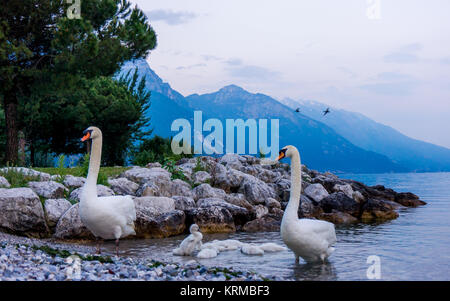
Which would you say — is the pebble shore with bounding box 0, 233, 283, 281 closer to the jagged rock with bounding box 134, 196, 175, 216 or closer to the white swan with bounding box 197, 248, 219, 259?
the white swan with bounding box 197, 248, 219, 259

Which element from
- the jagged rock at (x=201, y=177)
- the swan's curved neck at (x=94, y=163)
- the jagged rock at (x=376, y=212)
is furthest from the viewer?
the jagged rock at (x=376, y=212)

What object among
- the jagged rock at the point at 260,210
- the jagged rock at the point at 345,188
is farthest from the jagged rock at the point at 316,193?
the jagged rock at the point at 260,210

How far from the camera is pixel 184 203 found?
14.8m

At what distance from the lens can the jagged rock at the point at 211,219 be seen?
13.7 m

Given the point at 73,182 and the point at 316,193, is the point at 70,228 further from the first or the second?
the point at 316,193

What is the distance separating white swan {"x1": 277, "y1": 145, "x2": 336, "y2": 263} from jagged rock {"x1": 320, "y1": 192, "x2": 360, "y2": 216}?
9.96 metres

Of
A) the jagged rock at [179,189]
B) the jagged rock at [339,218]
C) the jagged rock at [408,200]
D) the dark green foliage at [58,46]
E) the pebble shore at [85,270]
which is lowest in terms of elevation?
the jagged rock at [408,200]

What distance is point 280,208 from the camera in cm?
1725

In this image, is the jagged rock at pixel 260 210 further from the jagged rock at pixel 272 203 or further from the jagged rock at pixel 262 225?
the jagged rock at pixel 262 225

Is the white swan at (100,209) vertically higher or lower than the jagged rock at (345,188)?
higher

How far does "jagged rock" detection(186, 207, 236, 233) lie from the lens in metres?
13.7

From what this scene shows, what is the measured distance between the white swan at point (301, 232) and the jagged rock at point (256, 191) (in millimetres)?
8807
